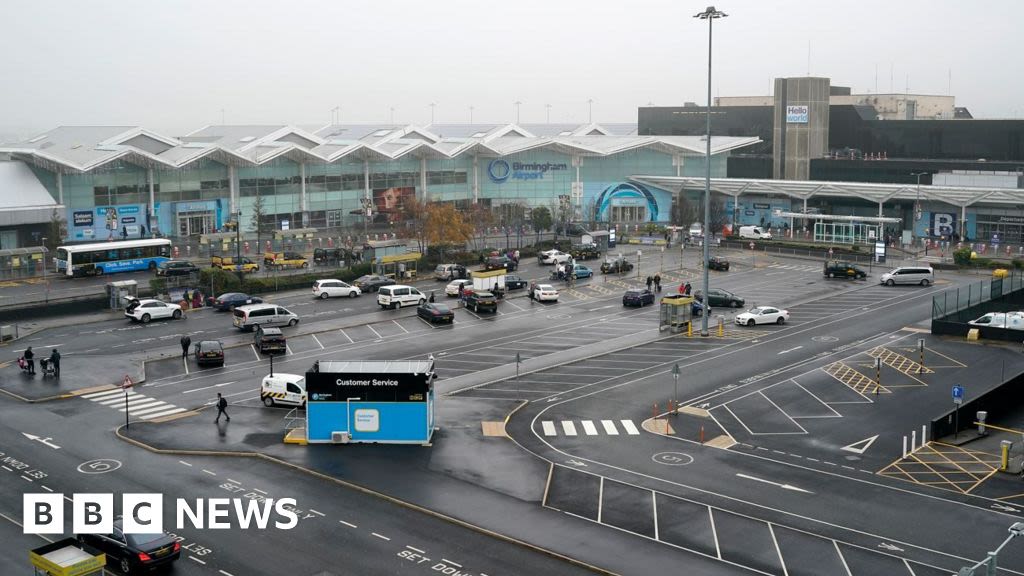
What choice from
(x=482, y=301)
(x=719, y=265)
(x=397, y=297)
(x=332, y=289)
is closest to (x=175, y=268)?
(x=332, y=289)

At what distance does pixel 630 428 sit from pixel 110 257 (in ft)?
151

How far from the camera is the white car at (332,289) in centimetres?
6344

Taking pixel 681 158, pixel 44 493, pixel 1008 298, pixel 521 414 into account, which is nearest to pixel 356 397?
pixel 521 414

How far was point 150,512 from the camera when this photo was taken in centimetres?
2722

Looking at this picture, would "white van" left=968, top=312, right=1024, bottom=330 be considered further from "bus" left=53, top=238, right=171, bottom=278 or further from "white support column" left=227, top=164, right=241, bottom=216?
"white support column" left=227, top=164, right=241, bottom=216

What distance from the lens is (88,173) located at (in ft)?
268

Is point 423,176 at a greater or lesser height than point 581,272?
greater

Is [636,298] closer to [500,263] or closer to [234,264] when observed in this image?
[500,263]

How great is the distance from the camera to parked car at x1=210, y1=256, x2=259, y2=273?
67562mm

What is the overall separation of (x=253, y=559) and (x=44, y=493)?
840cm

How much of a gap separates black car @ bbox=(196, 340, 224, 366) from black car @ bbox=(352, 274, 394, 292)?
19.8 m

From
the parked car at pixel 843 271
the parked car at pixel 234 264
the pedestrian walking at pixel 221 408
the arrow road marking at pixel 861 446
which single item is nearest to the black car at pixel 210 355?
the pedestrian walking at pixel 221 408

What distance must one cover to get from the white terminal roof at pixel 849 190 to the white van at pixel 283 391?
6331cm

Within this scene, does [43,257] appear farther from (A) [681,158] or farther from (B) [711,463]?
(A) [681,158]
